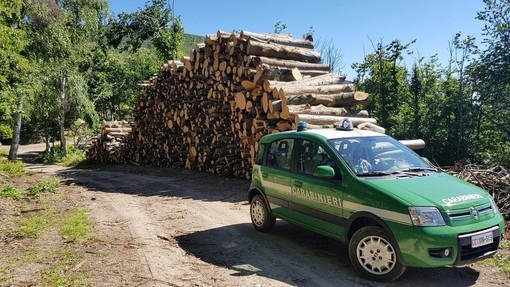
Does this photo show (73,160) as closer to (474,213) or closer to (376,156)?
(376,156)

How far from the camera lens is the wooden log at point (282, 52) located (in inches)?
477

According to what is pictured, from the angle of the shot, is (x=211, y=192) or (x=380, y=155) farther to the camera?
(x=211, y=192)

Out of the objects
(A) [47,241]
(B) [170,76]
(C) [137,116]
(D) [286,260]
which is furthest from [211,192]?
(C) [137,116]

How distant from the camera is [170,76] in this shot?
17.1 metres

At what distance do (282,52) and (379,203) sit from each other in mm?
8775

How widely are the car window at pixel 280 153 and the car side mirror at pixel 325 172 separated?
0.97m

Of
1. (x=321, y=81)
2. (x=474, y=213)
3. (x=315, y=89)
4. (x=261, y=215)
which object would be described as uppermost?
(x=321, y=81)

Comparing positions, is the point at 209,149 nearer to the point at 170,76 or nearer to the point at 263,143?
the point at 170,76

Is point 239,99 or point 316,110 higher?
point 239,99

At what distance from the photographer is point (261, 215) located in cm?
692

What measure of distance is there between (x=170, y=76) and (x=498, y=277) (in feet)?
47.6

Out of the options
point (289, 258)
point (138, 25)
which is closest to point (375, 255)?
point (289, 258)

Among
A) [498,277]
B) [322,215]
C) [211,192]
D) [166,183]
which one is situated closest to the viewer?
[498,277]

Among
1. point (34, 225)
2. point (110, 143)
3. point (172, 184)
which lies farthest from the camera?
Answer: point (110, 143)
